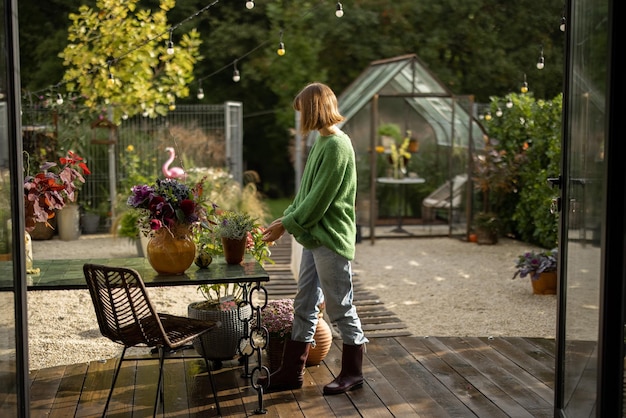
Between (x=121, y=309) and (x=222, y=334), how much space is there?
108 centimetres

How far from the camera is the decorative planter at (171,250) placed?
483cm

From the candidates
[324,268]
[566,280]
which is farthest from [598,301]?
[324,268]

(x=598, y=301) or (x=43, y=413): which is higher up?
(x=598, y=301)

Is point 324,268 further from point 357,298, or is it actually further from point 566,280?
point 357,298

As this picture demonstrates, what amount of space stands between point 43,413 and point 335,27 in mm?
15356

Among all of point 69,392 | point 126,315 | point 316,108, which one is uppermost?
point 316,108

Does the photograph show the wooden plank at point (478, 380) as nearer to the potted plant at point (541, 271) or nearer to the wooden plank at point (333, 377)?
the wooden plank at point (333, 377)

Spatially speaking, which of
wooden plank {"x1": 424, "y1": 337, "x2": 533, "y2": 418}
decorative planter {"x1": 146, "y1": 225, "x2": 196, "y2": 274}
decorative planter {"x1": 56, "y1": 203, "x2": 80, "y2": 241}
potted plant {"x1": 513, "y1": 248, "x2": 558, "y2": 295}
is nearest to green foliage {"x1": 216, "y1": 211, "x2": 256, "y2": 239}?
decorative planter {"x1": 146, "y1": 225, "x2": 196, "y2": 274}

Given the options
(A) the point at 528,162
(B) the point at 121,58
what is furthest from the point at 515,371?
(B) the point at 121,58

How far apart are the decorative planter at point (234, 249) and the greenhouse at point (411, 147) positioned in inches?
259

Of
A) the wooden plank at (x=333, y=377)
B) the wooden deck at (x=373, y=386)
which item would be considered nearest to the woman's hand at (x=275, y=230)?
the wooden deck at (x=373, y=386)

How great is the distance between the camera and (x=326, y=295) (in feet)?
16.4

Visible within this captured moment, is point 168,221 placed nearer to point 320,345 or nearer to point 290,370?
point 290,370

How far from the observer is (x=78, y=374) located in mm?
5465
